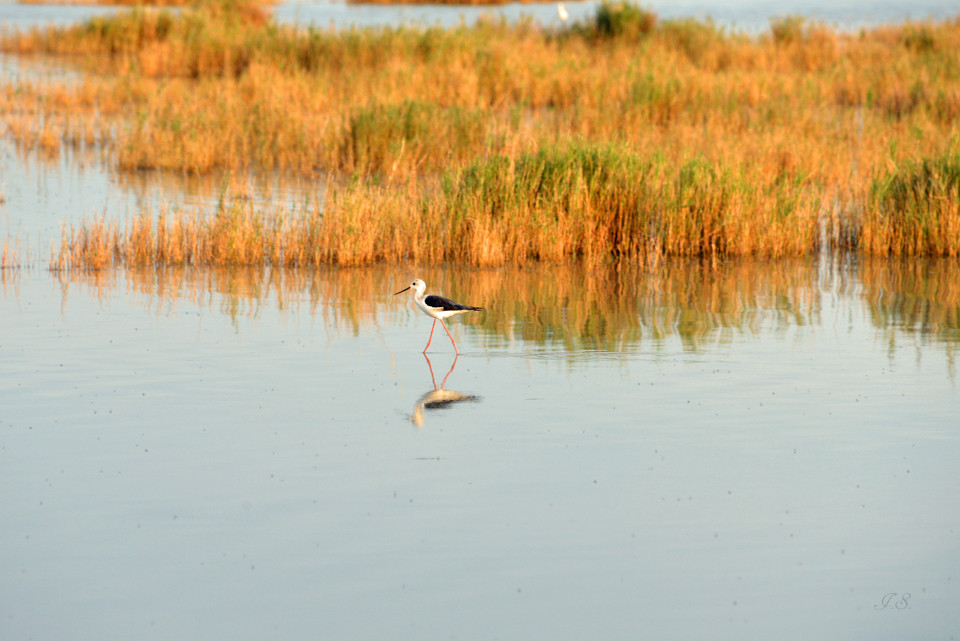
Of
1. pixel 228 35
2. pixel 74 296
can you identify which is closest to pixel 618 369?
pixel 74 296

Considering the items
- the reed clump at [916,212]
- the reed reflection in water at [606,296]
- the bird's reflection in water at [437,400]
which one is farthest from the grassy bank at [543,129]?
the bird's reflection in water at [437,400]

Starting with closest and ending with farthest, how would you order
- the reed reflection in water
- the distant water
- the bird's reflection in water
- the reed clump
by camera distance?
the bird's reflection in water
the reed reflection in water
the reed clump
the distant water

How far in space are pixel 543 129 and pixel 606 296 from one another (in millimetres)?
5501

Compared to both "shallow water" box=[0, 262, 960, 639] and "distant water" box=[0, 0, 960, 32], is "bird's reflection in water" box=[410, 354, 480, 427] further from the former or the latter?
"distant water" box=[0, 0, 960, 32]

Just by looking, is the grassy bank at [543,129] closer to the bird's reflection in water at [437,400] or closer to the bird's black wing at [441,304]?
the bird's black wing at [441,304]

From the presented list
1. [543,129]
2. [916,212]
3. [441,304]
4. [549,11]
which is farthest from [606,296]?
[549,11]

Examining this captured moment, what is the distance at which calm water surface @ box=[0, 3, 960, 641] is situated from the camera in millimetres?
5672

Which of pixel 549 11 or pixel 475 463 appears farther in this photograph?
pixel 549 11

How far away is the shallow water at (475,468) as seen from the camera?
18.6 feet

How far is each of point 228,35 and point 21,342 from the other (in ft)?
71.9

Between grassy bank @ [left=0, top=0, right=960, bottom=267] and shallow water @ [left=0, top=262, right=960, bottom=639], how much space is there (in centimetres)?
241

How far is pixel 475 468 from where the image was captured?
7539 millimetres

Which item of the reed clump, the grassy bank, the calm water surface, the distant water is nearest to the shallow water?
the calm water surface

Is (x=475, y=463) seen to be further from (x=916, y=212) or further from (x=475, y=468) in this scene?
(x=916, y=212)
